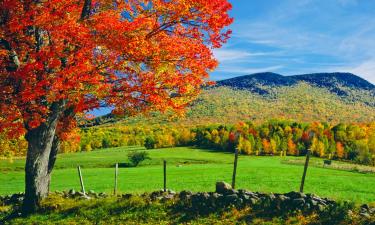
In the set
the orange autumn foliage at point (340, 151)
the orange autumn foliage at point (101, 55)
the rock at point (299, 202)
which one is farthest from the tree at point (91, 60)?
the orange autumn foliage at point (340, 151)

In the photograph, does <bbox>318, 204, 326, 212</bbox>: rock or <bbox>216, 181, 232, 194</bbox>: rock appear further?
<bbox>216, 181, 232, 194</bbox>: rock

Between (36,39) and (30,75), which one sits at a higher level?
(36,39)

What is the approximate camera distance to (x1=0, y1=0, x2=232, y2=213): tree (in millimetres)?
17250

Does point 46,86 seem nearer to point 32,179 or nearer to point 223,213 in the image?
point 32,179

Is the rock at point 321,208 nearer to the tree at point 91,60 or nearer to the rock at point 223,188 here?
the rock at point 223,188

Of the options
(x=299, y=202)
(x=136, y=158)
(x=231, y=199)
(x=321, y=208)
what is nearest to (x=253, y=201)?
(x=231, y=199)

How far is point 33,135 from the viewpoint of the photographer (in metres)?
20.3

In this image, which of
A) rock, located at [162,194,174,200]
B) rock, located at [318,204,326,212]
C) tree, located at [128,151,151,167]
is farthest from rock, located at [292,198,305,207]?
tree, located at [128,151,151,167]

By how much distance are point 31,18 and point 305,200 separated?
45.9 ft

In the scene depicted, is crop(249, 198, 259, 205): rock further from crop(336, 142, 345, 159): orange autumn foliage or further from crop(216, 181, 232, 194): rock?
crop(336, 142, 345, 159): orange autumn foliage

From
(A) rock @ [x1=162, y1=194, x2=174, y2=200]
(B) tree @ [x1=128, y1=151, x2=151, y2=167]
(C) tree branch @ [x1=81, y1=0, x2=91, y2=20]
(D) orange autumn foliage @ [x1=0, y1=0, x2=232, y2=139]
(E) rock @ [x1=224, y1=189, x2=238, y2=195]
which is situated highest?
(C) tree branch @ [x1=81, y1=0, x2=91, y2=20]

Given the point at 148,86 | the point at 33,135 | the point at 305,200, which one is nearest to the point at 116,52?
the point at 148,86

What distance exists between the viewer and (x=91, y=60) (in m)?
19.0

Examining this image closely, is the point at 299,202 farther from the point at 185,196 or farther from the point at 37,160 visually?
the point at 37,160
